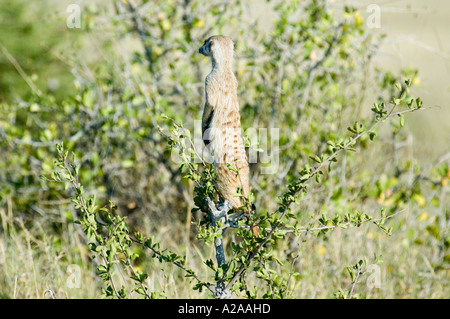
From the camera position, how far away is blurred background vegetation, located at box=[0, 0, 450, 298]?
10.7ft

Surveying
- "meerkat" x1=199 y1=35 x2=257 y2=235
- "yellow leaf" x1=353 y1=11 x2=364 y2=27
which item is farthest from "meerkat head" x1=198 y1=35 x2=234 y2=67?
"yellow leaf" x1=353 y1=11 x2=364 y2=27

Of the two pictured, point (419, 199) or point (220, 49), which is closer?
point (220, 49)

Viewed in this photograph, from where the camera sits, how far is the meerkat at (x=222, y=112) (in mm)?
1802

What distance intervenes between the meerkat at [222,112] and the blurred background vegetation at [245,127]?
126 cm

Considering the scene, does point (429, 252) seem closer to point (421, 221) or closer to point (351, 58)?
point (421, 221)

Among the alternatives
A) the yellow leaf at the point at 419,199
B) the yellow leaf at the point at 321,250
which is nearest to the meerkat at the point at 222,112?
the yellow leaf at the point at 321,250

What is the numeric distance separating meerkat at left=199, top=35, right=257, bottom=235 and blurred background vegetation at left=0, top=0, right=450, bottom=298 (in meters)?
1.26

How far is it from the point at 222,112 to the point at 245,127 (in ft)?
5.03

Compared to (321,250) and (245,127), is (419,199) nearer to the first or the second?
(321,250)

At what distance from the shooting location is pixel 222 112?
1.81 metres

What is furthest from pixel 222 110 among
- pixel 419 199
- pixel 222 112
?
pixel 419 199

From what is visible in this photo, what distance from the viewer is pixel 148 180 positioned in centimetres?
385

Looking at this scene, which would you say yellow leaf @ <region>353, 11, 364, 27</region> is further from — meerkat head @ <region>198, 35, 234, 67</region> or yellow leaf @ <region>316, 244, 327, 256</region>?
meerkat head @ <region>198, 35, 234, 67</region>

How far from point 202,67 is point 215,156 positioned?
239 centimetres
